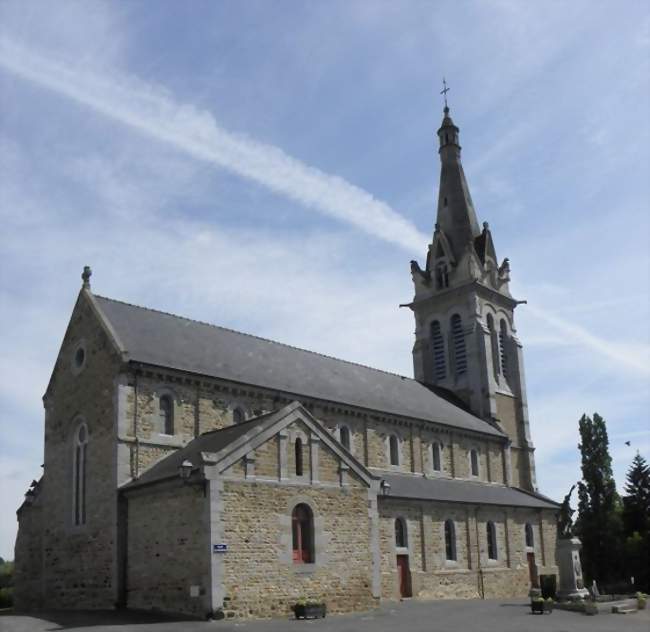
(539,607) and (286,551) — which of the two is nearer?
(286,551)

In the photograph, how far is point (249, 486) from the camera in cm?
2278

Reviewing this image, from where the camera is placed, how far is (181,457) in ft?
83.4

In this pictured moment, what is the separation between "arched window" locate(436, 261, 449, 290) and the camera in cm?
5131

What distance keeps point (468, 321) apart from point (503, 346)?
379 cm

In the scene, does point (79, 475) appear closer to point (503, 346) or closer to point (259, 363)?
point (259, 363)

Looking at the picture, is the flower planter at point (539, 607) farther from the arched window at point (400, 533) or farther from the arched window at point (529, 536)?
the arched window at point (529, 536)

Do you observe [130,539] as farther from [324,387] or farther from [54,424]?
[324,387]

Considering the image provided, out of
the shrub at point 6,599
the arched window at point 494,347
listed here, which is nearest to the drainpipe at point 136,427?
the shrub at point 6,599

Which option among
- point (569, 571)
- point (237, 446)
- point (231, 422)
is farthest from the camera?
point (569, 571)

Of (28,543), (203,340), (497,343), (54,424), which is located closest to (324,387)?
(203,340)

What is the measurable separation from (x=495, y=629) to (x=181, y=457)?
1116 cm

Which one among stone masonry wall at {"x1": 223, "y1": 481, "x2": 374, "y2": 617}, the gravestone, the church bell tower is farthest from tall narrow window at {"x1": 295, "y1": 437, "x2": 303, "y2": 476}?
the church bell tower

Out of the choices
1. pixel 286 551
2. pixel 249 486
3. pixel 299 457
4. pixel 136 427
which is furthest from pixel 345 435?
pixel 249 486

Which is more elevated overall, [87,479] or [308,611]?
[87,479]
